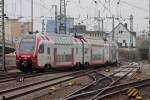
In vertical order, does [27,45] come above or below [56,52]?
above

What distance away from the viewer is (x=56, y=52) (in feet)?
116

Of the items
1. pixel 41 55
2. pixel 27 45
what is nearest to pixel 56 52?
pixel 41 55

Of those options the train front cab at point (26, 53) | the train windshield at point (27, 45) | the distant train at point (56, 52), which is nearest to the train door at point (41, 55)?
the distant train at point (56, 52)

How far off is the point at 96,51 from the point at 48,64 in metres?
13.3

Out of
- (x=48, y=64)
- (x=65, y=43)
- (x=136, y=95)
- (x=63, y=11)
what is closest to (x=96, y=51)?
(x=65, y=43)

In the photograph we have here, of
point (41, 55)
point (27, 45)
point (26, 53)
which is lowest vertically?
point (41, 55)

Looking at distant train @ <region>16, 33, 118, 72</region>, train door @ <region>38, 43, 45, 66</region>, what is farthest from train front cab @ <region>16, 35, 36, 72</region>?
train door @ <region>38, 43, 45, 66</region>

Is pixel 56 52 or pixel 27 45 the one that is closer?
pixel 27 45

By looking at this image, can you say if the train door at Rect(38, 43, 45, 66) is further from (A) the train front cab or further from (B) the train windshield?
(B) the train windshield

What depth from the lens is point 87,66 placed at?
144ft

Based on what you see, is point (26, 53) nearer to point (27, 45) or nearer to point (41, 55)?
point (27, 45)

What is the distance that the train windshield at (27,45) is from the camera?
32406 mm

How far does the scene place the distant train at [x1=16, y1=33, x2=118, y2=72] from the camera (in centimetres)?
3241

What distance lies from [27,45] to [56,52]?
347cm
